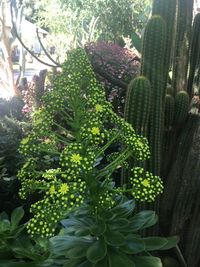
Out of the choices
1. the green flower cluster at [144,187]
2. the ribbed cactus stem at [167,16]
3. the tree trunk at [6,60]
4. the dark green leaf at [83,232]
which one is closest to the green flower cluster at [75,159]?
the green flower cluster at [144,187]

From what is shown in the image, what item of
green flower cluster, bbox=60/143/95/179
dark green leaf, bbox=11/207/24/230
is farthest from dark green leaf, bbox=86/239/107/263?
dark green leaf, bbox=11/207/24/230

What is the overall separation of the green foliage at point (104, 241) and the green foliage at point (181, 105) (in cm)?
114

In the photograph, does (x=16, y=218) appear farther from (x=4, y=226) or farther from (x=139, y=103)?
(x=139, y=103)

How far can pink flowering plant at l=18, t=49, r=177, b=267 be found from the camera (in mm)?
1350

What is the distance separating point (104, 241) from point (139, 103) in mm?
951

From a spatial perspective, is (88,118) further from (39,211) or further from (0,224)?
(0,224)

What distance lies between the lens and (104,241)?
5.18 feet

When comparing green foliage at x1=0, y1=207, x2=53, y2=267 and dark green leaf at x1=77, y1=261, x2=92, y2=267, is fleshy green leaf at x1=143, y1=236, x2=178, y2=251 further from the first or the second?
green foliage at x1=0, y1=207, x2=53, y2=267

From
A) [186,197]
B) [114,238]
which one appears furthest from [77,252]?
→ [186,197]

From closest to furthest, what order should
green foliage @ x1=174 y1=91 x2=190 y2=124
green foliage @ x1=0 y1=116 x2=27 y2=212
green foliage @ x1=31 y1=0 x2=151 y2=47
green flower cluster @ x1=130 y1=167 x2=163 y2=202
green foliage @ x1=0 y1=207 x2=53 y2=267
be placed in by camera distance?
green flower cluster @ x1=130 y1=167 x2=163 y2=202
green foliage @ x1=0 y1=207 x2=53 y2=267
green foliage @ x1=174 y1=91 x2=190 y2=124
green foliage @ x1=0 y1=116 x2=27 y2=212
green foliage @ x1=31 y1=0 x2=151 y2=47

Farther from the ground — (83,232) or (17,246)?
(83,232)

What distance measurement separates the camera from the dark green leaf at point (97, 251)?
149 cm

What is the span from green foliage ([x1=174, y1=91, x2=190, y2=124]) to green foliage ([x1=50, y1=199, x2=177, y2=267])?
3.75 ft

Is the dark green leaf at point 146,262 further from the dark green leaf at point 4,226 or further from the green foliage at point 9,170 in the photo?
the green foliage at point 9,170
